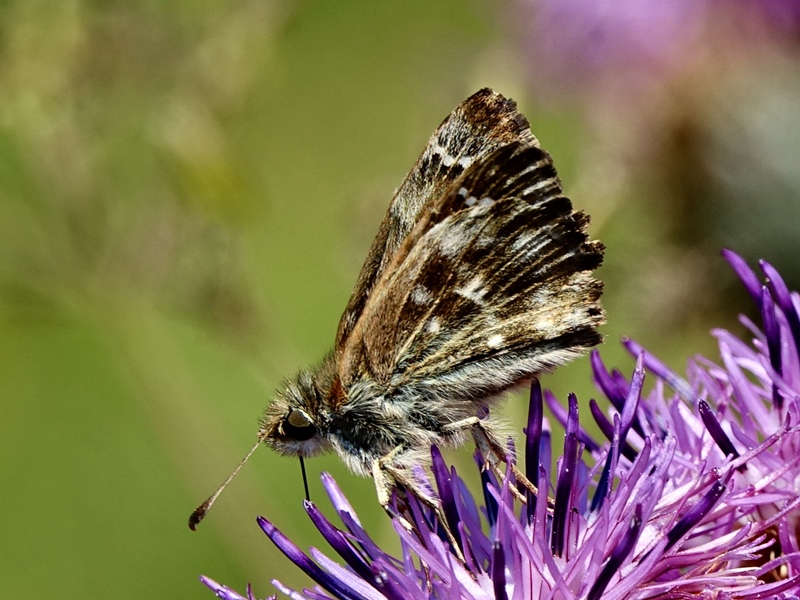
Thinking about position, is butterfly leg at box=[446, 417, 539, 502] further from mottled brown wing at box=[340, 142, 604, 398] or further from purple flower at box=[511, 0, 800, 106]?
purple flower at box=[511, 0, 800, 106]

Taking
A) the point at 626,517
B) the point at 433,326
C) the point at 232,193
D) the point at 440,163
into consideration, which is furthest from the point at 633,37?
the point at 626,517

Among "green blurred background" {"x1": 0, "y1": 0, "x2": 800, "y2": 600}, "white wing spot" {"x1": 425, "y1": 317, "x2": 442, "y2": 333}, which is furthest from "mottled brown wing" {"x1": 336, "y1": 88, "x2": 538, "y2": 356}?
"green blurred background" {"x1": 0, "y1": 0, "x2": 800, "y2": 600}

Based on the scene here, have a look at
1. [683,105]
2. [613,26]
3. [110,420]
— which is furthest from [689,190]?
[110,420]

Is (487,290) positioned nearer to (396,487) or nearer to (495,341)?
(495,341)

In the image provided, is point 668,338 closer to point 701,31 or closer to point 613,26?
point 701,31

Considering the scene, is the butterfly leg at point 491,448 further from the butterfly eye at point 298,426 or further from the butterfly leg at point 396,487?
the butterfly eye at point 298,426

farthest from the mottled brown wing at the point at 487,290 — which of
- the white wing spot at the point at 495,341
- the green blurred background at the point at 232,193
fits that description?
the green blurred background at the point at 232,193
